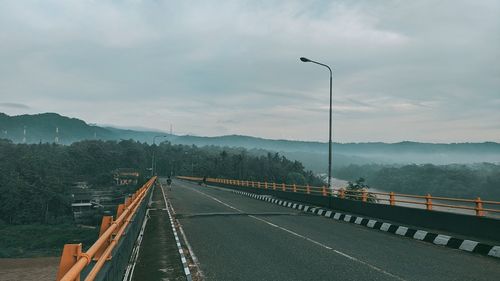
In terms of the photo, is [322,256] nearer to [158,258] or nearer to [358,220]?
[158,258]

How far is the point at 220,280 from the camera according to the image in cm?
764

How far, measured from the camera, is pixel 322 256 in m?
9.80

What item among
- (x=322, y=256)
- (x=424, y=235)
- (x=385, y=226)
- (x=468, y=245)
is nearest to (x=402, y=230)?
(x=385, y=226)

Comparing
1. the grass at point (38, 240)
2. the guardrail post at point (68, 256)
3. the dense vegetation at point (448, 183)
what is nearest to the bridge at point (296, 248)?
the guardrail post at point (68, 256)

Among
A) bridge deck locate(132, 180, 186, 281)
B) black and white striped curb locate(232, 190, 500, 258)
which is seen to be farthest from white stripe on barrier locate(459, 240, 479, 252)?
bridge deck locate(132, 180, 186, 281)

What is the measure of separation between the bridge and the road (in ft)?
0.07

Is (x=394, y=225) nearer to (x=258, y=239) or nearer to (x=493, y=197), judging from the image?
(x=258, y=239)

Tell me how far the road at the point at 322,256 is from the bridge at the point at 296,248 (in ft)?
0.07

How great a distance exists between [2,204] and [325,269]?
15204 centimetres

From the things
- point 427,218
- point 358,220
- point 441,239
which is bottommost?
point 358,220

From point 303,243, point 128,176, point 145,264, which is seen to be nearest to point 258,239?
point 303,243

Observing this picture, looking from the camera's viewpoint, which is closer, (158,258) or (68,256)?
(68,256)

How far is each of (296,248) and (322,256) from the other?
120 cm

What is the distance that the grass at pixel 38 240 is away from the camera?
73.8m
